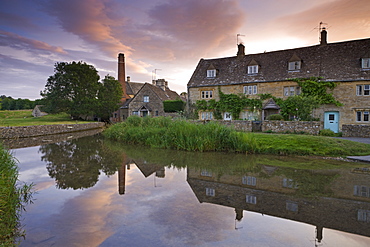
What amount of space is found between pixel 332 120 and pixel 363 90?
3.72 meters

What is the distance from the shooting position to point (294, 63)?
87.2ft

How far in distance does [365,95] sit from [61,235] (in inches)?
1050

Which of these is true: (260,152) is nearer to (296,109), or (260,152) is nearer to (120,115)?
(296,109)

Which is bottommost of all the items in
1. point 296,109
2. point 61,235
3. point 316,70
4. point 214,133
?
point 61,235

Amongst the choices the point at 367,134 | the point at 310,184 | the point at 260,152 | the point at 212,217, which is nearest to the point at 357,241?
the point at 212,217

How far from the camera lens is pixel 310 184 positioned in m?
8.40

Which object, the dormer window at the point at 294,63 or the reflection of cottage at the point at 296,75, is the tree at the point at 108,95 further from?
the dormer window at the point at 294,63

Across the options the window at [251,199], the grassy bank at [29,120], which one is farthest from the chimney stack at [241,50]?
the window at [251,199]

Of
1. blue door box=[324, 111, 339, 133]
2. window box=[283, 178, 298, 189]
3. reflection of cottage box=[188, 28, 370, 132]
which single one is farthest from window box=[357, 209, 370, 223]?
blue door box=[324, 111, 339, 133]

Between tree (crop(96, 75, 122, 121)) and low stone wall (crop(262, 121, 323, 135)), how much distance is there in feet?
111

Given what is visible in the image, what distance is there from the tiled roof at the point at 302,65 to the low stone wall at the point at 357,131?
6967mm

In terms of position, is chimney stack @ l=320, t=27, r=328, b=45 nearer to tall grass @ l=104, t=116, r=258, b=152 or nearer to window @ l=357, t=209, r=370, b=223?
tall grass @ l=104, t=116, r=258, b=152

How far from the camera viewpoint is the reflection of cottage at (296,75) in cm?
2322

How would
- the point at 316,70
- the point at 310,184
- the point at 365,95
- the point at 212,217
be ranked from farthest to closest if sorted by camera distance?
1. the point at 316,70
2. the point at 365,95
3. the point at 310,184
4. the point at 212,217
